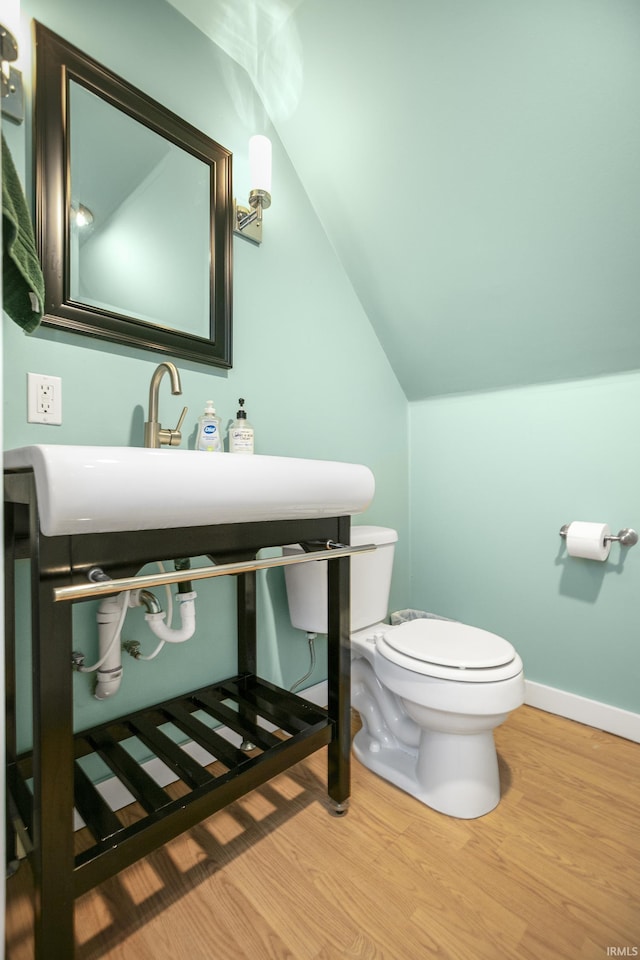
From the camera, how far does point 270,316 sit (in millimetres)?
1462

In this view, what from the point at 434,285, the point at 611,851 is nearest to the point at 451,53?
the point at 434,285

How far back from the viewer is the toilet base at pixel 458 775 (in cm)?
112

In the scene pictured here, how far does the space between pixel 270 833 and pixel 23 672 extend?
689 mm

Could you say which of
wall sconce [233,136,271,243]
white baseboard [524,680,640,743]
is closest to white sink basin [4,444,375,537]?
wall sconce [233,136,271,243]

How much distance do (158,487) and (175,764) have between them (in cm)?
64

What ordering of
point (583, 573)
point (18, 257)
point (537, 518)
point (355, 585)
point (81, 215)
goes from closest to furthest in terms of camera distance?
point (18, 257) < point (81, 215) < point (355, 585) < point (583, 573) < point (537, 518)

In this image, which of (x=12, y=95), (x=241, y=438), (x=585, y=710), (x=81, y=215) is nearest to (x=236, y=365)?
(x=241, y=438)

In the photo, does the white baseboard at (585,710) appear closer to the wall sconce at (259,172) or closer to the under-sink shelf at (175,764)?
the under-sink shelf at (175,764)

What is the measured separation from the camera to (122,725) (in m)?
1.06

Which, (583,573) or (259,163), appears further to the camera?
(583,573)

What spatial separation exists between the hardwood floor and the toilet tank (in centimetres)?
44

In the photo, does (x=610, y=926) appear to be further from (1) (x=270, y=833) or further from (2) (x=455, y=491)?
(2) (x=455, y=491)

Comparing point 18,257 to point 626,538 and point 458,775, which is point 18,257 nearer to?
point 458,775

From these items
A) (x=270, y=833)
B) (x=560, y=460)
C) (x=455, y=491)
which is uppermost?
(x=560, y=460)
